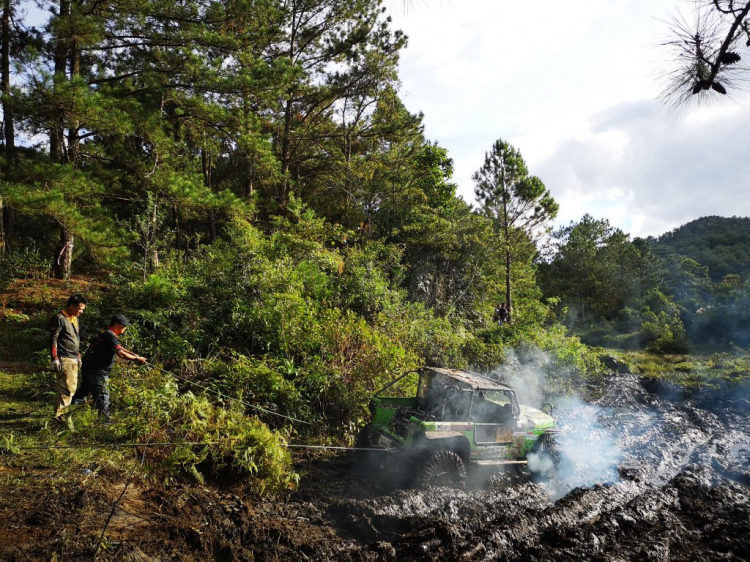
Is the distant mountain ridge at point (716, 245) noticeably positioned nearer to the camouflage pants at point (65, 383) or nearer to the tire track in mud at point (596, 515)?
the tire track in mud at point (596, 515)

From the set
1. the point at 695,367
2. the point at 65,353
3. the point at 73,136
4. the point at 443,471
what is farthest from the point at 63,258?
the point at 695,367

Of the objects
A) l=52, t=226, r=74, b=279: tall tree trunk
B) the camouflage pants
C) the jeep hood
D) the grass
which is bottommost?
the grass

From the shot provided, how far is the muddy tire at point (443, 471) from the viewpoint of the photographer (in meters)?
6.06

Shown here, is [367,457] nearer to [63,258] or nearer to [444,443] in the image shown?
[444,443]

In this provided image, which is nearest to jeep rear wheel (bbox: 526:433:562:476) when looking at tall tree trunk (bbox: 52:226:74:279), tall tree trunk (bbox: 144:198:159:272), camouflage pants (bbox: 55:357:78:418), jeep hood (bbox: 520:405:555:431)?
jeep hood (bbox: 520:405:555:431)

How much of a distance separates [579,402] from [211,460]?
40.8 feet

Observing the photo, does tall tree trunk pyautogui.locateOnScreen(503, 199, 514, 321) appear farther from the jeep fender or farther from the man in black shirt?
the man in black shirt

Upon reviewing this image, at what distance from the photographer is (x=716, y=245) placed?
56.5 metres

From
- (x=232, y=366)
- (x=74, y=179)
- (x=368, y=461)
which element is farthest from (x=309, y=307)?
(x=74, y=179)

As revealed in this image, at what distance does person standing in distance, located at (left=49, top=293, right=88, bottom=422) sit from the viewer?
5.91m

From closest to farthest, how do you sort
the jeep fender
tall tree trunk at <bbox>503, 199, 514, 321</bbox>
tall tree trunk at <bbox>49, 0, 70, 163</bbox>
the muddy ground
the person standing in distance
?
1. the muddy ground
2. the person standing in distance
3. the jeep fender
4. tall tree trunk at <bbox>49, 0, 70, 163</bbox>
5. tall tree trunk at <bbox>503, 199, 514, 321</bbox>

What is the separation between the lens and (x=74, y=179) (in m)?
10.5

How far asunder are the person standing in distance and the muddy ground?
5.59 ft

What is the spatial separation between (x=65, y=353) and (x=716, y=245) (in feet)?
236
